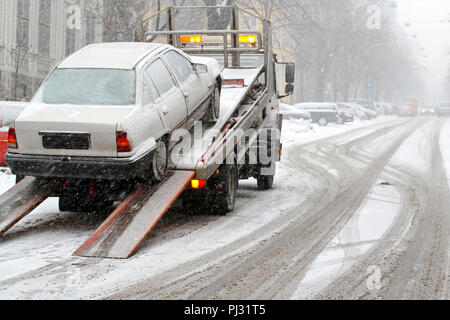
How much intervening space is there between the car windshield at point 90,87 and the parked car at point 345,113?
39919mm

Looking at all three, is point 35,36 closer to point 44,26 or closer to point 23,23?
point 44,26

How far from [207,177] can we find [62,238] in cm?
197

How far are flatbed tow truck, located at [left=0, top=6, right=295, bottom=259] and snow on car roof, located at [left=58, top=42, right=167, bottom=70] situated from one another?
4.42 feet

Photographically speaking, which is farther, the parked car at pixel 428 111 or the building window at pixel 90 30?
the parked car at pixel 428 111

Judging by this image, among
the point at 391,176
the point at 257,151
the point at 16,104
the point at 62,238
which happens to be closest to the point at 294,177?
the point at 391,176

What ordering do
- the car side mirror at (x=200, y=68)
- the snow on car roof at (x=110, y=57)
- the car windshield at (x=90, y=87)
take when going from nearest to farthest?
the car windshield at (x=90, y=87) < the snow on car roof at (x=110, y=57) < the car side mirror at (x=200, y=68)

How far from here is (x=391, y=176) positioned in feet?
51.4

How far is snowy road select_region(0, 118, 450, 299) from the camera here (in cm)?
603

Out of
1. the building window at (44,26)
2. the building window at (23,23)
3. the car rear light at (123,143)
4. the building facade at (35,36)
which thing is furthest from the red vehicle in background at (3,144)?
the building window at (44,26)

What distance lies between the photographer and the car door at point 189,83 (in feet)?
32.2

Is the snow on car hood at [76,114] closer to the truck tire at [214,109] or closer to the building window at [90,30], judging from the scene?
the truck tire at [214,109]

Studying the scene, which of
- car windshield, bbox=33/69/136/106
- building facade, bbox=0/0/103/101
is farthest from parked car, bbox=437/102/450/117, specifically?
car windshield, bbox=33/69/136/106

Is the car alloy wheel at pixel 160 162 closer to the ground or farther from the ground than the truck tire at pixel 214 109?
closer to the ground

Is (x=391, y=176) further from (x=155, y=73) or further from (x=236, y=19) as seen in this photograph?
(x=155, y=73)
